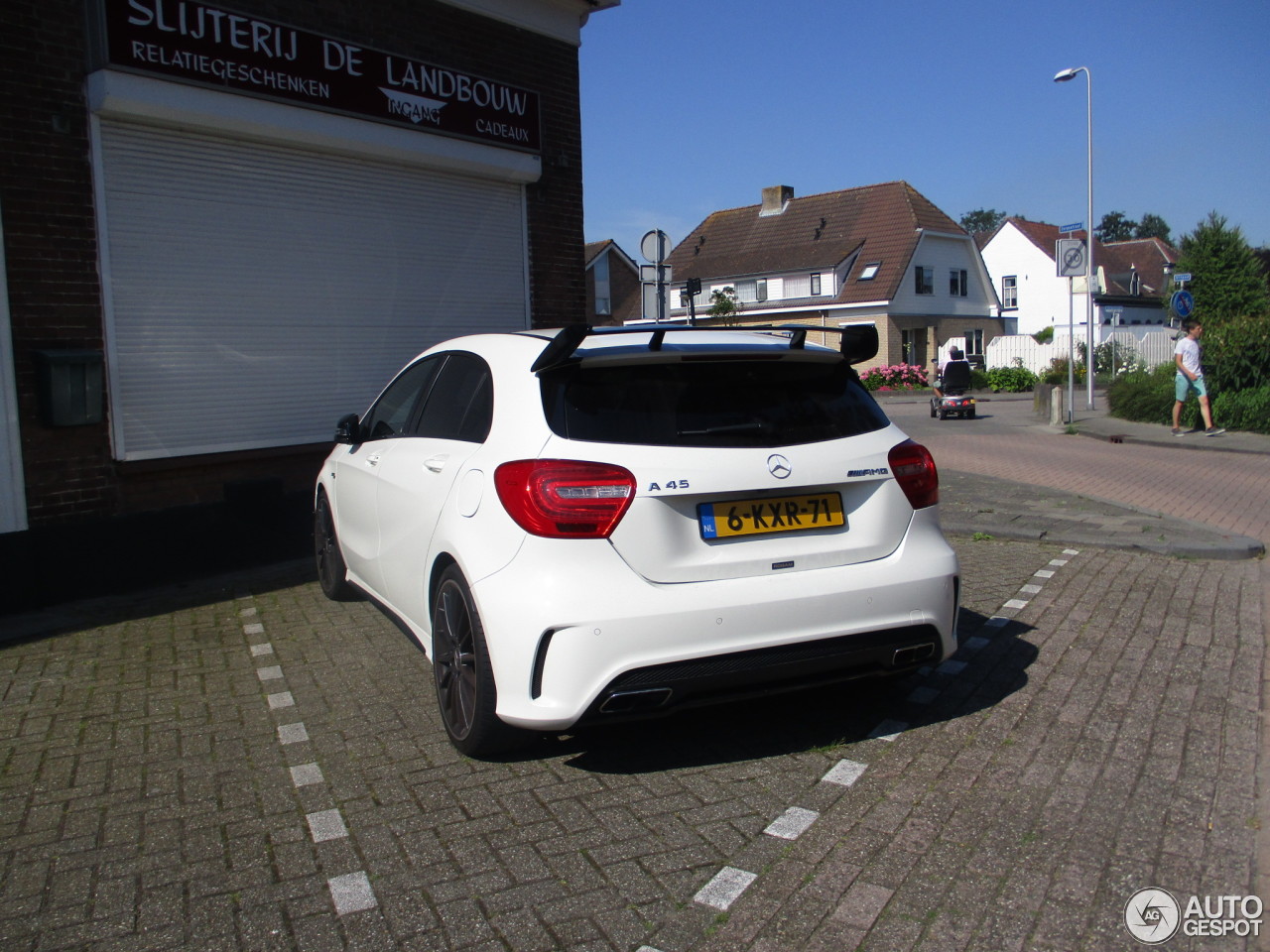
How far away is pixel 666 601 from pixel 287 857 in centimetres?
146

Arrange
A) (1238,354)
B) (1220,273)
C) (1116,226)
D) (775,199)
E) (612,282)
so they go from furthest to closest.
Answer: (1116,226)
(612,282)
(775,199)
(1220,273)
(1238,354)

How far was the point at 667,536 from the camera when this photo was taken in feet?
12.1

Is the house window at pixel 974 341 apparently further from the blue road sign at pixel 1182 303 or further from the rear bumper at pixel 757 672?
the rear bumper at pixel 757 672

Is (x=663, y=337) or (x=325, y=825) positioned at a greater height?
(x=663, y=337)

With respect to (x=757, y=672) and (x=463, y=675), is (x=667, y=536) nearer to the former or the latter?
(x=757, y=672)

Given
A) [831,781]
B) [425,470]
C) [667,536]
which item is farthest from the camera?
[425,470]

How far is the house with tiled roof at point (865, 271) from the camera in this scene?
4881 centimetres

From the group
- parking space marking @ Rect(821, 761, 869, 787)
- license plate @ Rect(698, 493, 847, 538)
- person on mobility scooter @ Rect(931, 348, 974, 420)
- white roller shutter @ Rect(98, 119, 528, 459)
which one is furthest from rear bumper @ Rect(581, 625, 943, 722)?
person on mobility scooter @ Rect(931, 348, 974, 420)

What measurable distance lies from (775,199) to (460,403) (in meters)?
55.7

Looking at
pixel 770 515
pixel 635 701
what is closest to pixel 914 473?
pixel 770 515

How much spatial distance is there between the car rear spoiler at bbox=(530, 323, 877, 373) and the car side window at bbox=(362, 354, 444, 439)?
53.0 inches

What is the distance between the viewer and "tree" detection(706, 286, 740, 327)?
48531 mm

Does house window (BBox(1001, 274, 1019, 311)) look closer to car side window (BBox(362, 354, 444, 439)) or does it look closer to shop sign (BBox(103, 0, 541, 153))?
shop sign (BBox(103, 0, 541, 153))

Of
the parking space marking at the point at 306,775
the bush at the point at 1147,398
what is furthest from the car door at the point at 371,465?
the bush at the point at 1147,398
